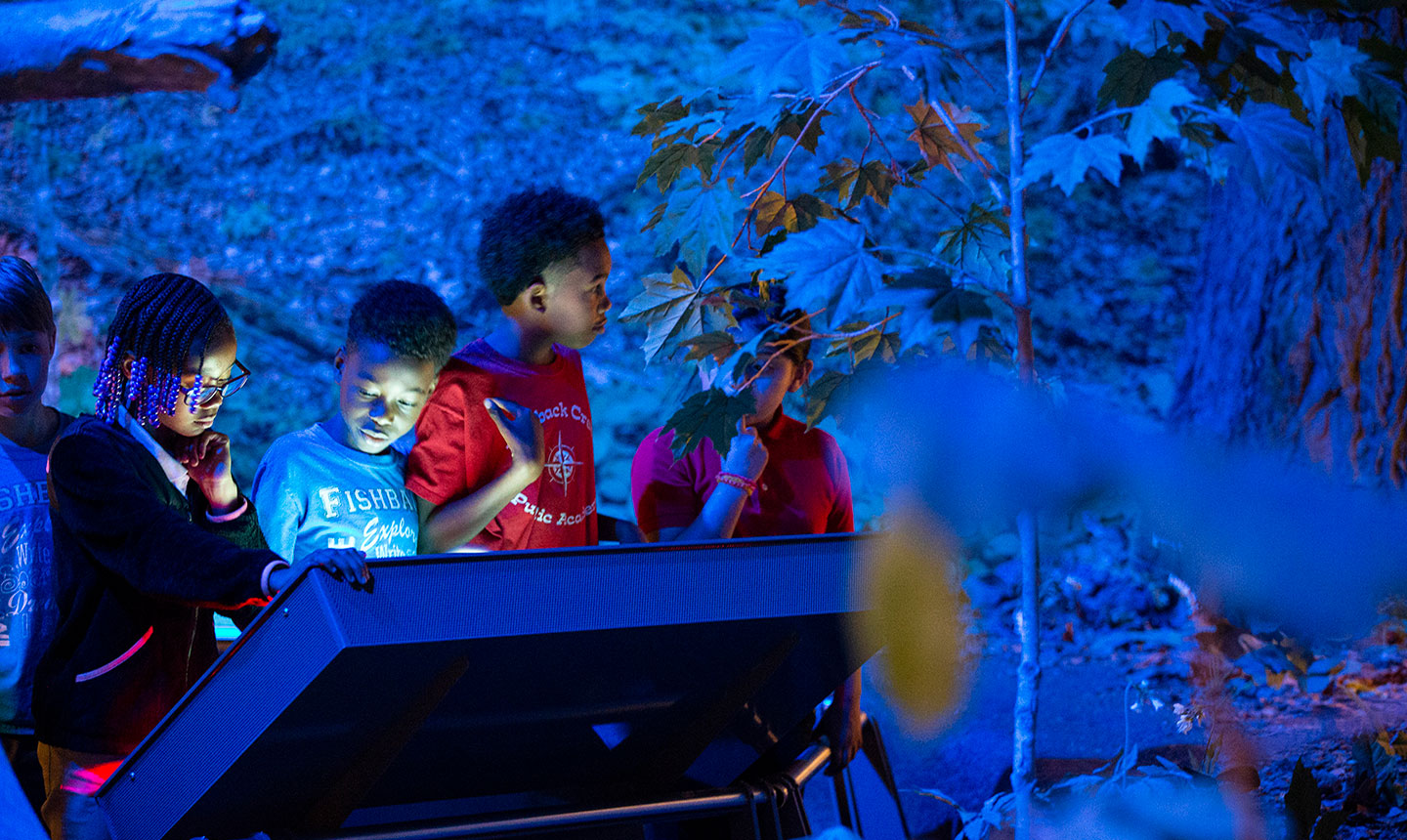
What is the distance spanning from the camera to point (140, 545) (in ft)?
2.72

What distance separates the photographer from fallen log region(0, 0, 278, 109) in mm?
4074

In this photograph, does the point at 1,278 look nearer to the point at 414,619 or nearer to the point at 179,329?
the point at 179,329

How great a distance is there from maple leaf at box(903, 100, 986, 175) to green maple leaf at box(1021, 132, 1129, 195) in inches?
10.8

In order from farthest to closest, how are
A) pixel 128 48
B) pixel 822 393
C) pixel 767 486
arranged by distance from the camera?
pixel 128 48 < pixel 767 486 < pixel 822 393

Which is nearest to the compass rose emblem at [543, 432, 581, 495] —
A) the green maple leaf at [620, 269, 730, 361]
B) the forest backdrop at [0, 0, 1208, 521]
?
the green maple leaf at [620, 269, 730, 361]

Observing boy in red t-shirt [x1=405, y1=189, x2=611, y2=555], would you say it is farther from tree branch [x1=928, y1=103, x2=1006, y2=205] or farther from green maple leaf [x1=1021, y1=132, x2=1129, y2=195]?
green maple leaf [x1=1021, y1=132, x2=1129, y2=195]

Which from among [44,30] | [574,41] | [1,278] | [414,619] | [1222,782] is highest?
[44,30]

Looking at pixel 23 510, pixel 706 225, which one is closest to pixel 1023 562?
pixel 706 225

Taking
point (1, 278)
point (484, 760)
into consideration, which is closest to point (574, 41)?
point (1, 278)

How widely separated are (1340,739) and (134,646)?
2226 mm

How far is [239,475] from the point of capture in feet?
13.9

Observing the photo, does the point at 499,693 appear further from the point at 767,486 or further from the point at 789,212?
the point at 767,486

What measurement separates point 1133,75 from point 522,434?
642mm

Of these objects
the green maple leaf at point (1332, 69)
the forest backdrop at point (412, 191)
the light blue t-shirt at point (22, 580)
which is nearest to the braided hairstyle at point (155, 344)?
the light blue t-shirt at point (22, 580)
